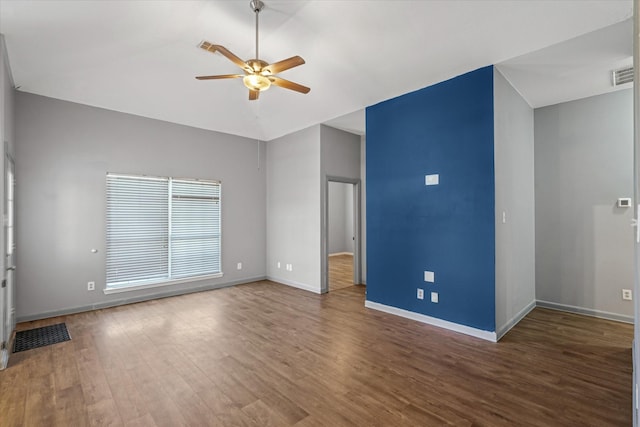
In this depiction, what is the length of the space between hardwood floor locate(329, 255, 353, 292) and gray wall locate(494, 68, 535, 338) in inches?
116

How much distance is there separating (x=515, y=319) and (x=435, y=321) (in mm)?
1060

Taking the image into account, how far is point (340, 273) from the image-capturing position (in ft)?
23.7

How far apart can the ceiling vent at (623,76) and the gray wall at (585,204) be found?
471mm

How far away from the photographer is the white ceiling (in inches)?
108

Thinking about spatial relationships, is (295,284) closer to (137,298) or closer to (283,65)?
(137,298)

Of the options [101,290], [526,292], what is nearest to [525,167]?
[526,292]

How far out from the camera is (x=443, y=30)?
9.93 ft

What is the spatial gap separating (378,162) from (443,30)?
6.05 feet

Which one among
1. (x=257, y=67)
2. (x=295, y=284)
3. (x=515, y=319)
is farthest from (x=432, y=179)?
(x=295, y=284)

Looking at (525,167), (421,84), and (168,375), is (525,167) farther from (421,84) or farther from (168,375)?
(168,375)

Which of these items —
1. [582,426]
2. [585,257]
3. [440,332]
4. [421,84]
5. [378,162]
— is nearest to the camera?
[582,426]

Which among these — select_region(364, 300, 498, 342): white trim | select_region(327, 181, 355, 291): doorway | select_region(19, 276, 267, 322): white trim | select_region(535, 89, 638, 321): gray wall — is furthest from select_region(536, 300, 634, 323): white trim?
select_region(327, 181, 355, 291): doorway

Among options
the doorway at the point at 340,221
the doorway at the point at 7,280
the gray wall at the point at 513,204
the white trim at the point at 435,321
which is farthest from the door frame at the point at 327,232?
the doorway at the point at 340,221

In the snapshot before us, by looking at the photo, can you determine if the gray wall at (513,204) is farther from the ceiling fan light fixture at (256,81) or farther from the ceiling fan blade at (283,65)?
the ceiling fan light fixture at (256,81)
